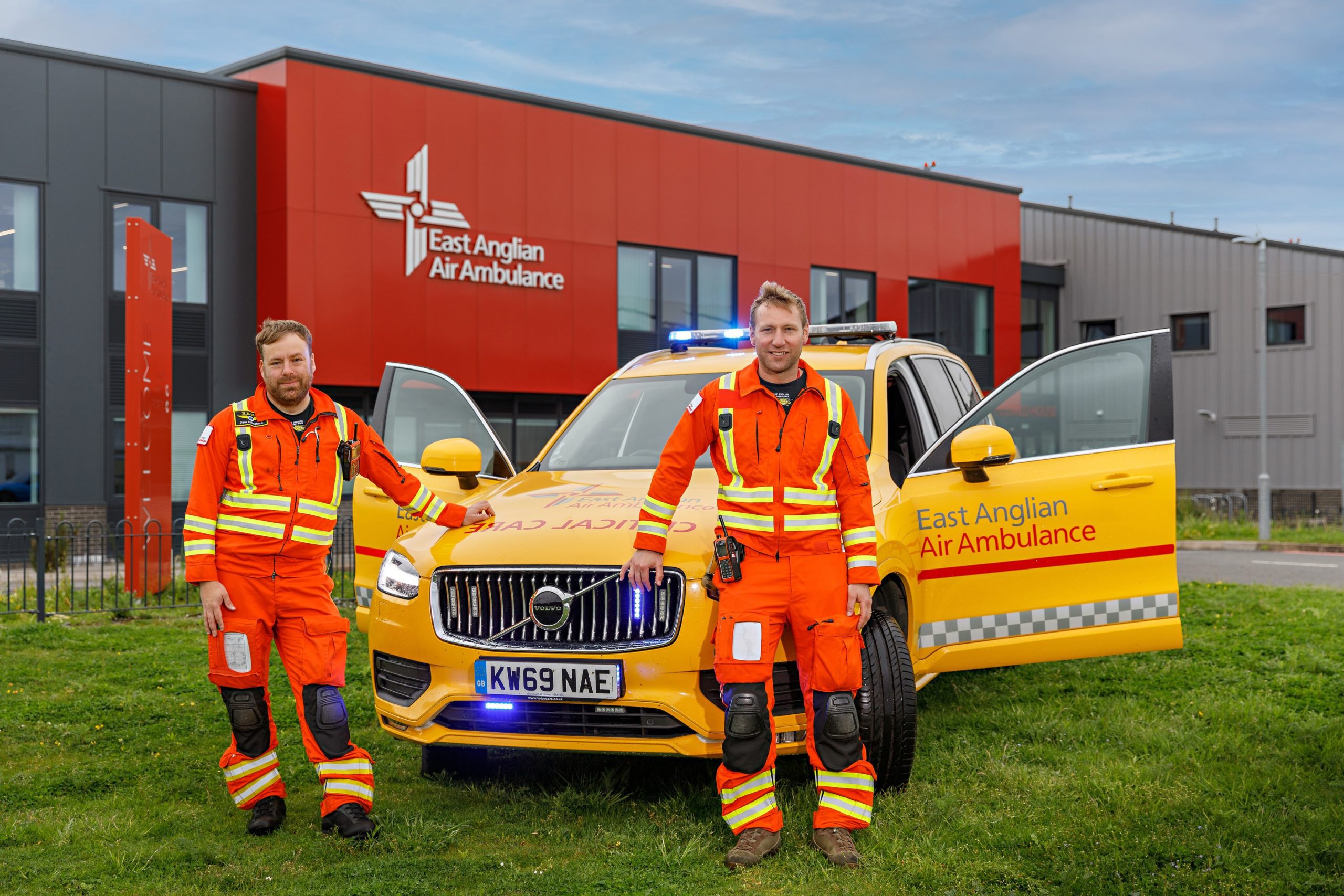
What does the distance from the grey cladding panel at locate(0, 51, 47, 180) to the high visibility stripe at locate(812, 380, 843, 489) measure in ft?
55.1

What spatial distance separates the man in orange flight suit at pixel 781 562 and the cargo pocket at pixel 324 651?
115 centimetres

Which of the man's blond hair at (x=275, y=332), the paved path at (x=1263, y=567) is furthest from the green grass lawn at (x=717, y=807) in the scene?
the paved path at (x=1263, y=567)

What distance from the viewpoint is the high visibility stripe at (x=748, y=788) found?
163 inches

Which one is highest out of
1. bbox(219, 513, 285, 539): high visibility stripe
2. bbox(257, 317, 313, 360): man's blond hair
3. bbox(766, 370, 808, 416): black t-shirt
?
bbox(257, 317, 313, 360): man's blond hair

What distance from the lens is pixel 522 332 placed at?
20969mm

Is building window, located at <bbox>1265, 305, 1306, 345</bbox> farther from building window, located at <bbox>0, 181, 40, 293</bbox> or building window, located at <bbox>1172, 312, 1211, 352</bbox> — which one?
building window, located at <bbox>0, 181, 40, 293</bbox>

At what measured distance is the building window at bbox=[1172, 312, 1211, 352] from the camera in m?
32.5

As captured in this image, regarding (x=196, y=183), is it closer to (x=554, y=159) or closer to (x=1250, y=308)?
(x=554, y=159)

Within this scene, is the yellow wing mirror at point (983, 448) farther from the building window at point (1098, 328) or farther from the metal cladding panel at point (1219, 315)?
the building window at point (1098, 328)

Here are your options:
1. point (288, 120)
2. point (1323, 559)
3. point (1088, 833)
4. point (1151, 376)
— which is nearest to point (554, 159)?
point (288, 120)

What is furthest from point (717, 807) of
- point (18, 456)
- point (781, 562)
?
point (18, 456)

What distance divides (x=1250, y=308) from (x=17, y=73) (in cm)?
2817

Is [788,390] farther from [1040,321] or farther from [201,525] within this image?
[1040,321]

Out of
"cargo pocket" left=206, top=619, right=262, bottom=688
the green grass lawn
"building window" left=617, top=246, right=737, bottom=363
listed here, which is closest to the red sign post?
the green grass lawn
